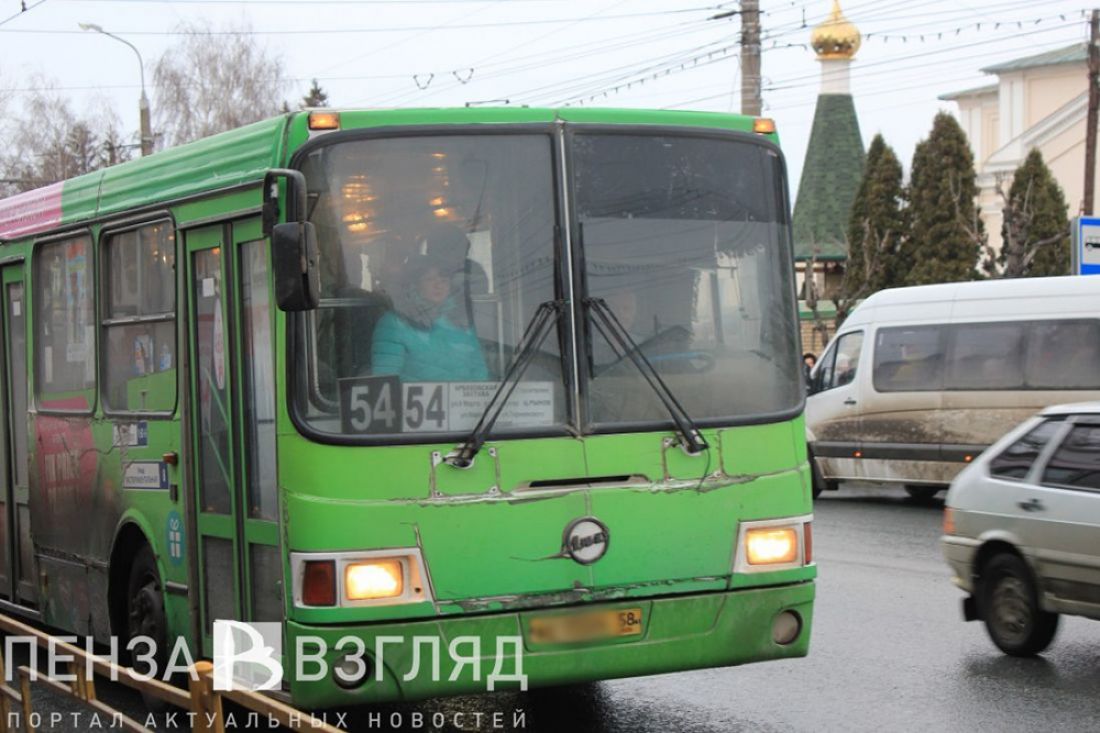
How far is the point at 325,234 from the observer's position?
6.67 metres

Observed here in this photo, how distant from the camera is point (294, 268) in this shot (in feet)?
21.0

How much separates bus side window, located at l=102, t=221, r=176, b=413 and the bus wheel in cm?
80

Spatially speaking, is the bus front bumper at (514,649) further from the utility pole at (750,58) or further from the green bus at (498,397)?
the utility pole at (750,58)

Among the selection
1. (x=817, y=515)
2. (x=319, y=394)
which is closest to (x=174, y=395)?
(x=319, y=394)

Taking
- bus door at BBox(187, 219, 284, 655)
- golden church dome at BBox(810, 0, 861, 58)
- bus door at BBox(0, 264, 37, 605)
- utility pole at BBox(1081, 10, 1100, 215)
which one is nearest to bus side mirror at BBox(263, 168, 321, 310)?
bus door at BBox(187, 219, 284, 655)

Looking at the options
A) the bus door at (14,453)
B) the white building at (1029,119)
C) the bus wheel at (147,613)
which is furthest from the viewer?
the white building at (1029,119)

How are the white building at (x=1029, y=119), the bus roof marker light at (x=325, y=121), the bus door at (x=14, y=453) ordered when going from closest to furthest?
1. the bus roof marker light at (x=325, y=121)
2. the bus door at (x=14, y=453)
3. the white building at (x=1029, y=119)

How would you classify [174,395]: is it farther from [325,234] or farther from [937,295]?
[937,295]

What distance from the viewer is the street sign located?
22.7 meters

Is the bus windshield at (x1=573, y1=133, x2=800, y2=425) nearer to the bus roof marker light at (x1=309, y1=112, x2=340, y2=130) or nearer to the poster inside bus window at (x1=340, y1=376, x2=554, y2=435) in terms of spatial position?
the poster inside bus window at (x1=340, y1=376, x2=554, y2=435)

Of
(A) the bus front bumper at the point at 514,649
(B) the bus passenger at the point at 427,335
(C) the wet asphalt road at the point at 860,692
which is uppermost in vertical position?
(B) the bus passenger at the point at 427,335

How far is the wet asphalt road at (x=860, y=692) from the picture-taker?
314 inches

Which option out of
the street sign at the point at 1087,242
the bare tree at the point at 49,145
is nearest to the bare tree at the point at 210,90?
the bare tree at the point at 49,145

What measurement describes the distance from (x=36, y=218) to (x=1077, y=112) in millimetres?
49306
